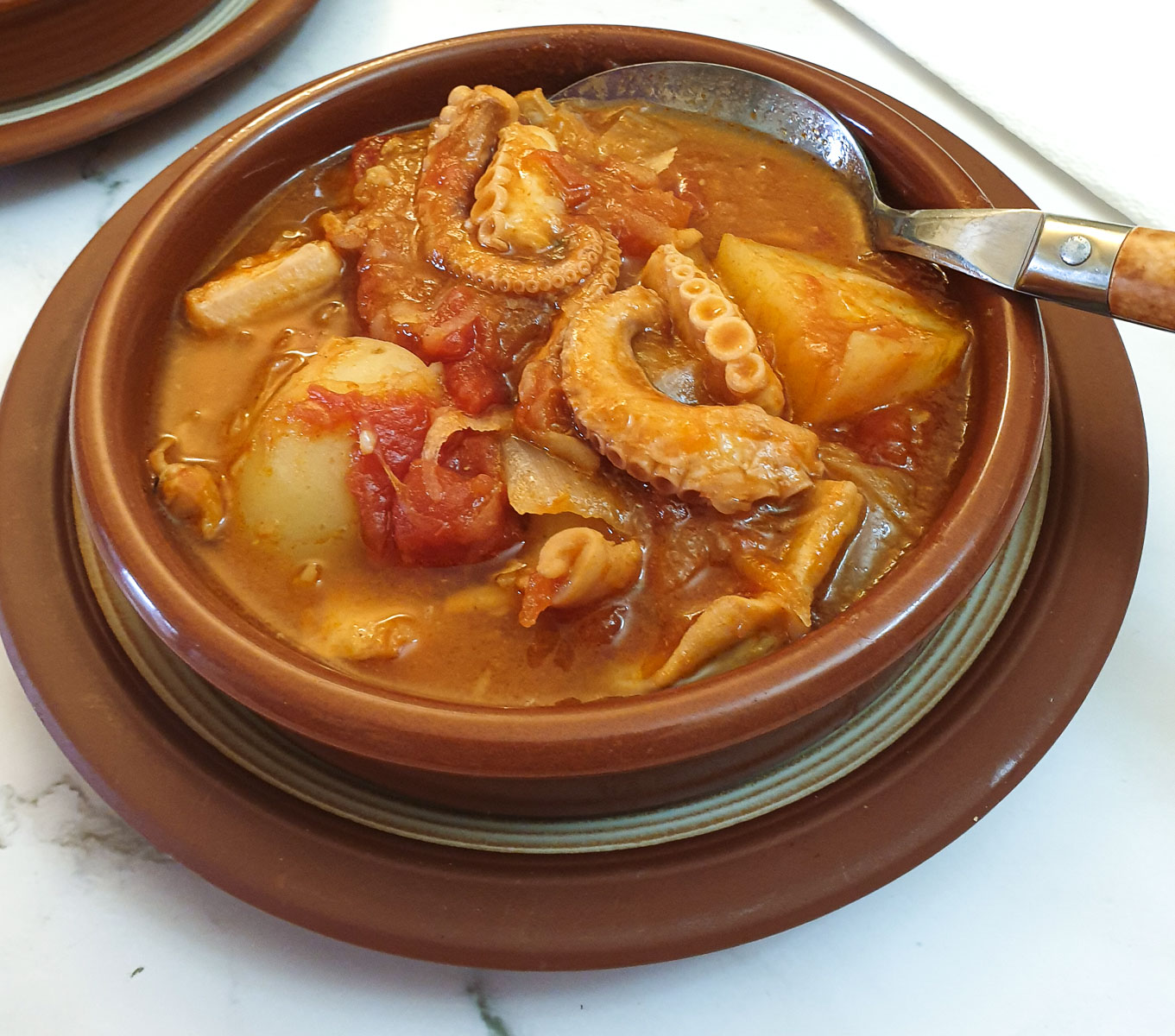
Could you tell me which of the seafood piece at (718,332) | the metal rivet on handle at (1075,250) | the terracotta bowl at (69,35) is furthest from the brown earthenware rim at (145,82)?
the metal rivet on handle at (1075,250)

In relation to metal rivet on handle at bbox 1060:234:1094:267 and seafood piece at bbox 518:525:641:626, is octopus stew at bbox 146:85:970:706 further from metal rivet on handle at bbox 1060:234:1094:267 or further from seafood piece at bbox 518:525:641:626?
metal rivet on handle at bbox 1060:234:1094:267

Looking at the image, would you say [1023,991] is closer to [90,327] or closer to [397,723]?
[397,723]

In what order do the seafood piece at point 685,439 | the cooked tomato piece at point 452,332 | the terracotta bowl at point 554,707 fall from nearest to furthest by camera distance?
the terracotta bowl at point 554,707 < the seafood piece at point 685,439 < the cooked tomato piece at point 452,332

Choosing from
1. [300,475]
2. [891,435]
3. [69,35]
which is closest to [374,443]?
[300,475]

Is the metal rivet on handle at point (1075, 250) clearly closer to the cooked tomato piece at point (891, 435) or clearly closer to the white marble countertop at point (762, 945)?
the cooked tomato piece at point (891, 435)

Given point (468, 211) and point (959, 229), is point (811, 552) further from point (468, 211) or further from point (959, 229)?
point (468, 211)

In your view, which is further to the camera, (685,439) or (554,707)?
(685,439)

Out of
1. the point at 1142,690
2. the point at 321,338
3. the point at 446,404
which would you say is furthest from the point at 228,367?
the point at 1142,690
